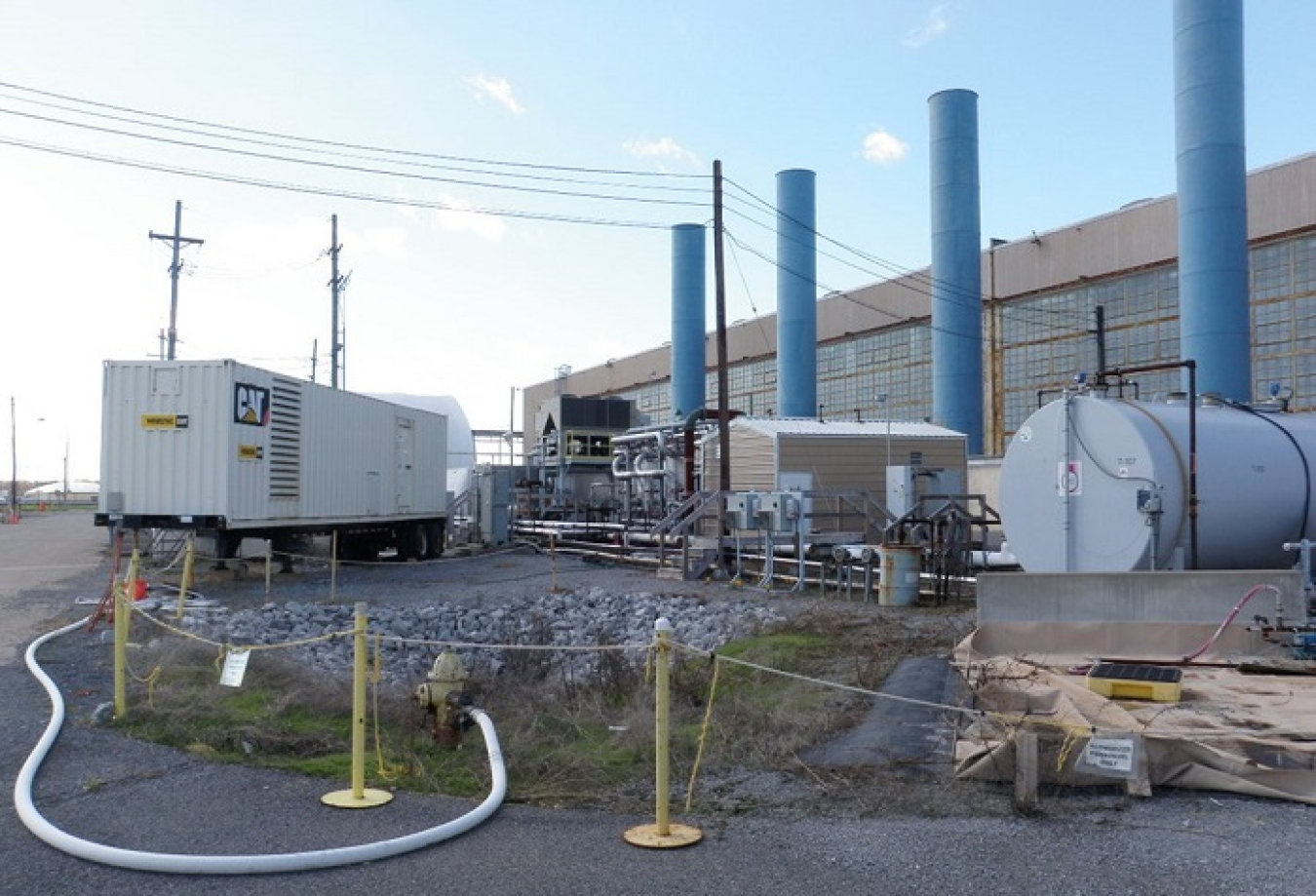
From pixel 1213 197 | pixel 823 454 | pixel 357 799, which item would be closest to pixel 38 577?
pixel 823 454

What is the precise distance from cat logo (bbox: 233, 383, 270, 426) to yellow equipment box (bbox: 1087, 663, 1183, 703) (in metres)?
16.1

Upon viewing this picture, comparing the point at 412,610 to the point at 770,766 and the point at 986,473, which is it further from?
the point at 986,473

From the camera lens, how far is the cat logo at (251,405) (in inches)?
806

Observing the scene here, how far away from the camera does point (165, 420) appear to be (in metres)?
20.4

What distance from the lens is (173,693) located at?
392 inches

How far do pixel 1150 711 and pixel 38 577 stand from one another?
22.8 metres

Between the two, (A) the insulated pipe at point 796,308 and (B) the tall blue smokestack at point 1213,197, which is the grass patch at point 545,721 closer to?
(B) the tall blue smokestack at point 1213,197

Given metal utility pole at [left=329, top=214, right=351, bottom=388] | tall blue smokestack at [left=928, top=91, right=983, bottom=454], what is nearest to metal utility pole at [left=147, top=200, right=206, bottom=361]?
metal utility pole at [left=329, top=214, right=351, bottom=388]

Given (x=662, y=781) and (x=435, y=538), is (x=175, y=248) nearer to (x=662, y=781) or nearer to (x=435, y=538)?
(x=435, y=538)

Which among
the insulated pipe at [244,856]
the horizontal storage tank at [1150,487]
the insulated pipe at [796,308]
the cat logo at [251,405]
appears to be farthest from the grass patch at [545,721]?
the insulated pipe at [796,308]

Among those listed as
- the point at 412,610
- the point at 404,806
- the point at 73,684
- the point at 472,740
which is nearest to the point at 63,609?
the point at 412,610

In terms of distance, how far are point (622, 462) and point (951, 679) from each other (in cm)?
2436

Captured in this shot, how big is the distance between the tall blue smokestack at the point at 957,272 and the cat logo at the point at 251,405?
2168cm

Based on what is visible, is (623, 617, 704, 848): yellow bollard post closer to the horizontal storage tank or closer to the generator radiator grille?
the horizontal storage tank
